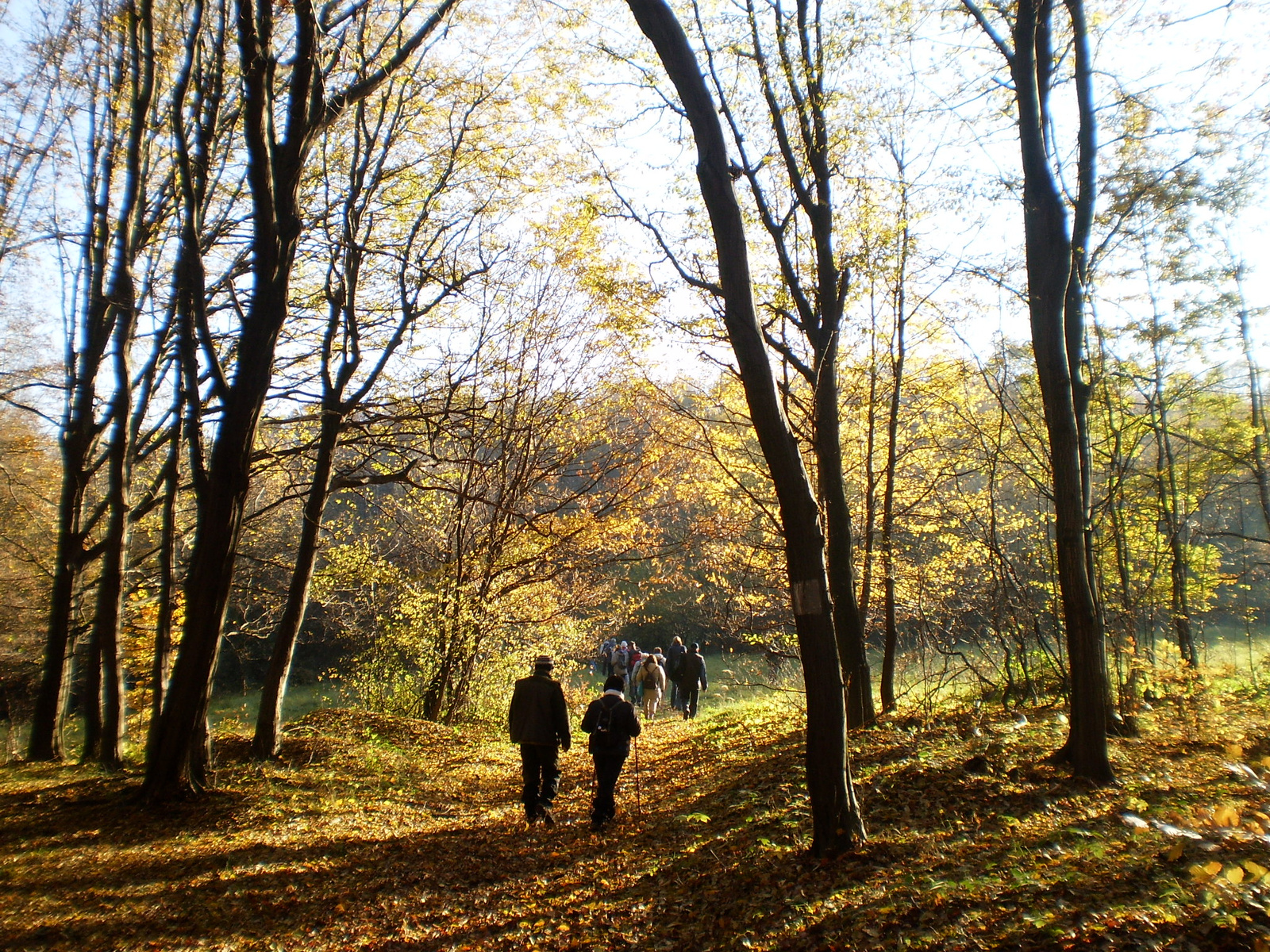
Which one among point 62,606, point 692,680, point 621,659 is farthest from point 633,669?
point 62,606

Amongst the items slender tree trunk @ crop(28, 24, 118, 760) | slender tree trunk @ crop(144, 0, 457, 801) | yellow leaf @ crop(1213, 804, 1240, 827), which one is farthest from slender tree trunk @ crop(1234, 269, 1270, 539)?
slender tree trunk @ crop(28, 24, 118, 760)

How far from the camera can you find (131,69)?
9555 millimetres

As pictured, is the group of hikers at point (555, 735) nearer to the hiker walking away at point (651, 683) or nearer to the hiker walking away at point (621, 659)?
the hiker walking away at point (651, 683)

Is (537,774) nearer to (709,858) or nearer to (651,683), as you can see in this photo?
(709,858)

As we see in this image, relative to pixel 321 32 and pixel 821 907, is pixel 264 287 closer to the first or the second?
pixel 321 32

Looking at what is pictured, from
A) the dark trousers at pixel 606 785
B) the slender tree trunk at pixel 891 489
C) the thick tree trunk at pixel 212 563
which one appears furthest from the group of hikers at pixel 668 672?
the thick tree trunk at pixel 212 563

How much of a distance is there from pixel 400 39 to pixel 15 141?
19.3 ft

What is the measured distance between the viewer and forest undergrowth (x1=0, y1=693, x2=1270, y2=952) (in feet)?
12.6

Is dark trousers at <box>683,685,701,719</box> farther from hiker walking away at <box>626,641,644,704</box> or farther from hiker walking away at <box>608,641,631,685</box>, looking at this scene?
hiker walking away at <box>626,641,644,704</box>

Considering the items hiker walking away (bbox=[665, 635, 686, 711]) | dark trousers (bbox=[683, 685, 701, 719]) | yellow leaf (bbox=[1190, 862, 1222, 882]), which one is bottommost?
dark trousers (bbox=[683, 685, 701, 719])

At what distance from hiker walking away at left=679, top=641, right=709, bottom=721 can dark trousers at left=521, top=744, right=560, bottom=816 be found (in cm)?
881

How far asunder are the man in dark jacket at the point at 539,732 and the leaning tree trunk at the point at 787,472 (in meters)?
2.98

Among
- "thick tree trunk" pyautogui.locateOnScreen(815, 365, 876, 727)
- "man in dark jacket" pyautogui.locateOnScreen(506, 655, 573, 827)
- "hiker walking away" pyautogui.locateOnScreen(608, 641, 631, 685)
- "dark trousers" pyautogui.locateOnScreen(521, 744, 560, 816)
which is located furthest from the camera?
"hiker walking away" pyautogui.locateOnScreen(608, 641, 631, 685)

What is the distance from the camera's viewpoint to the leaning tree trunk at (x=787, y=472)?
16.4 ft
